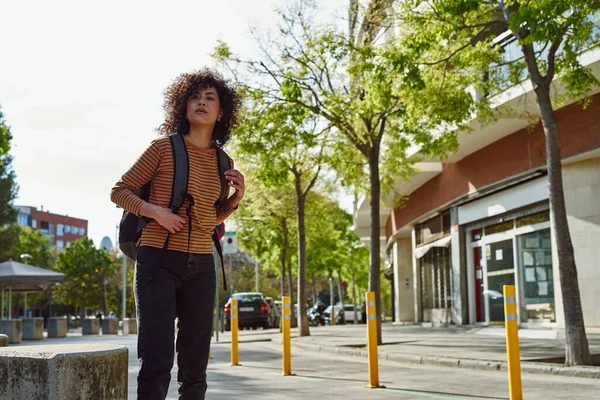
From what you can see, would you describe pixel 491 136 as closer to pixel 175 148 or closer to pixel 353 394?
pixel 353 394

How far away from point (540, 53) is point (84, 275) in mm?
56116

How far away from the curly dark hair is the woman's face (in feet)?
0.11

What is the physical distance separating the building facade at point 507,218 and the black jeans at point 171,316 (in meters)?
11.6

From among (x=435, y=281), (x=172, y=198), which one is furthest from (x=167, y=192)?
(x=435, y=281)

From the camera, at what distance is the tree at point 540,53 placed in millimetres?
10178

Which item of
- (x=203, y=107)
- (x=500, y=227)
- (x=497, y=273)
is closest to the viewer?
(x=203, y=107)

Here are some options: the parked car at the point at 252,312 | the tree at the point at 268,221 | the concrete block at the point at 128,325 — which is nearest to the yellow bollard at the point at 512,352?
the tree at the point at 268,221

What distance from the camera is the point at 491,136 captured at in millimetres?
22281

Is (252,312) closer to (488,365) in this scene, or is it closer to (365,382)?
(488,365)

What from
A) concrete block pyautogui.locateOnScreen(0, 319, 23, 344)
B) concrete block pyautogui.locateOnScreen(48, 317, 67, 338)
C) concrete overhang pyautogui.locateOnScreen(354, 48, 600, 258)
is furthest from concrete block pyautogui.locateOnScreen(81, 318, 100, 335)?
concrete overhang pyautogui.locateOnScreen(354, 48, 600, 258)

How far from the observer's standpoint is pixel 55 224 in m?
114

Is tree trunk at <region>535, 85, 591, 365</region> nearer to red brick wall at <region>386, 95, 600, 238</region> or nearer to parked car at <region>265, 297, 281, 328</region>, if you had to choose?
red brick wall at <region>386, 95, 600, 238</region>

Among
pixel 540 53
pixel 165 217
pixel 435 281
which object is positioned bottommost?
pixel 165 217

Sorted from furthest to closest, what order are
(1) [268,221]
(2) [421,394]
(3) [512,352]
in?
Result: (1) [268,221]
(2) [421,394]
(3) [512,352]
